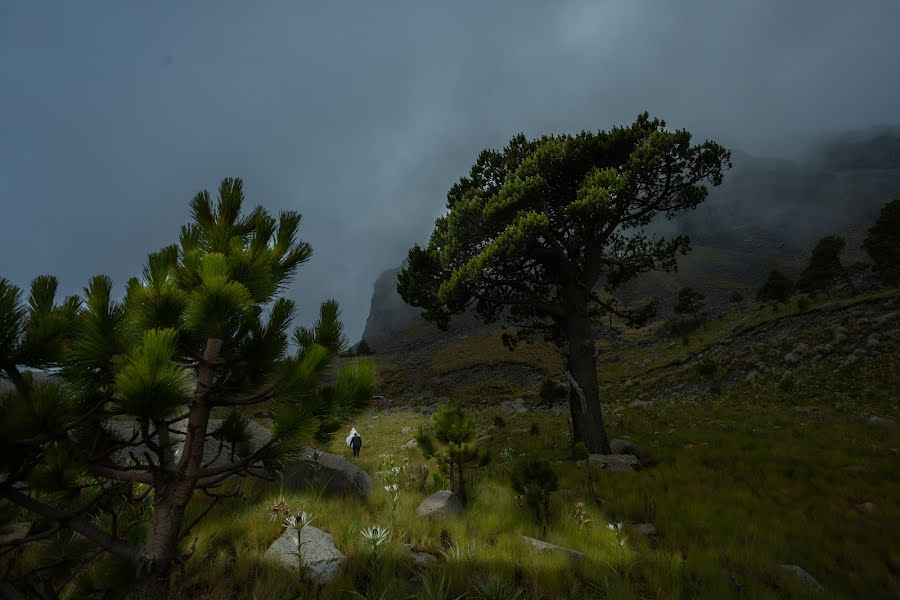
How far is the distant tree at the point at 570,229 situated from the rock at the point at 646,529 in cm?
421

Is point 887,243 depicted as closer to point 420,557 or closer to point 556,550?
point 556,550

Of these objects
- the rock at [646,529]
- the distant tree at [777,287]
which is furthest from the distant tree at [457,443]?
the distant tree at [777,287]

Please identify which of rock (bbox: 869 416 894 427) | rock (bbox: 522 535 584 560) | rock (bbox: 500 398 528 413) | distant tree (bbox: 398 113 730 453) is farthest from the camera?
rock (bbox: 500 398 528 413)

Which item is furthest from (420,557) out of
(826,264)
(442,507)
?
(826,264)

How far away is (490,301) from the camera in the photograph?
1119cm

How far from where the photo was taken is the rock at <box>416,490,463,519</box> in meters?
5.00

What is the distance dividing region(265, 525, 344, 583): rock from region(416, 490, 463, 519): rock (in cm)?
155

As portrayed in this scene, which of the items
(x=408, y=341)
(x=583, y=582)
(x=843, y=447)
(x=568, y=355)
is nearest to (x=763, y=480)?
(x=843, y=447)

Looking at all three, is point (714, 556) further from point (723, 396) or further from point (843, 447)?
point (723, 396)

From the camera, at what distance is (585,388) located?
10328mm

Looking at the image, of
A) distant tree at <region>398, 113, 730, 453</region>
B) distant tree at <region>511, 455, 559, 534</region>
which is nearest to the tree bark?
distant tree at <region>511, 455, 559, 534</region>

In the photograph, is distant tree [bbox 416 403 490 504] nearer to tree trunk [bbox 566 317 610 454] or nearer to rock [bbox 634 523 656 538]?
rock [bbox 634 523 656 538]

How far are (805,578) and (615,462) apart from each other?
5.34m

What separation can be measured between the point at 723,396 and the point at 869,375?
18.9ft
